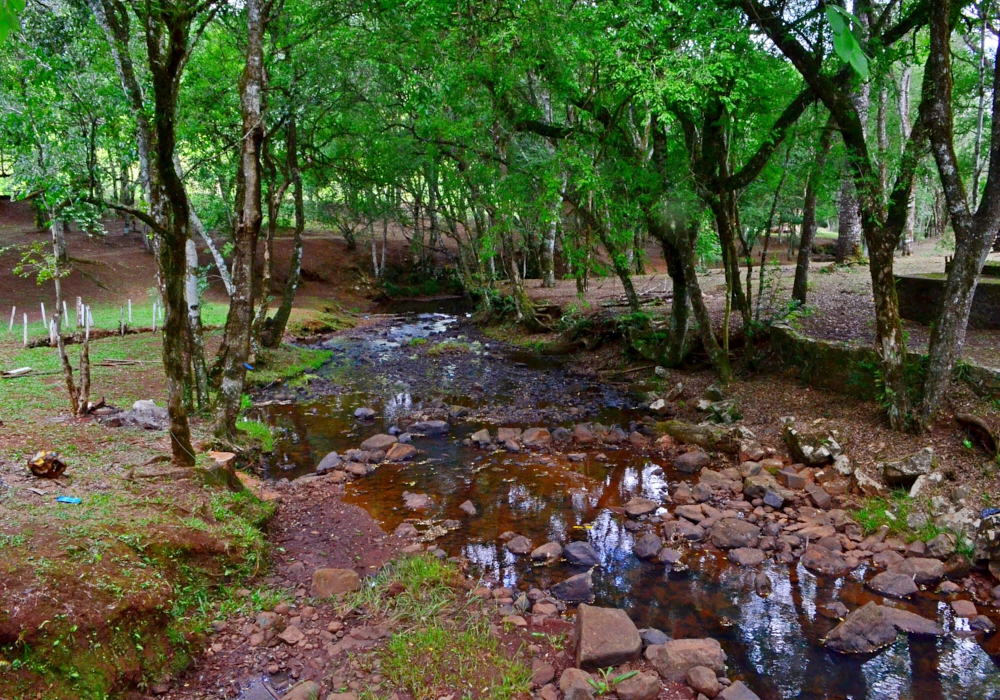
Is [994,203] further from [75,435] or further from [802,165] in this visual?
[75,435]

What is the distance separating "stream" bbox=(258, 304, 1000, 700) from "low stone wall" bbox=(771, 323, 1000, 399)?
2910mm

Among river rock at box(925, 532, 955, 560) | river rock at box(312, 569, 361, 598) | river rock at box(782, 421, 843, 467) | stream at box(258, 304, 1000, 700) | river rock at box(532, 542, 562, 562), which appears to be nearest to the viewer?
stream at box(258, 304, 1000, 700)

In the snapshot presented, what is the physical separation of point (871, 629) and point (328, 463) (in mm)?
7126

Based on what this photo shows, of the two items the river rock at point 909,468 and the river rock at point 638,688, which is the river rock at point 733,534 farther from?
the river rock at point 638,688

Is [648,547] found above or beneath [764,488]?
beneath

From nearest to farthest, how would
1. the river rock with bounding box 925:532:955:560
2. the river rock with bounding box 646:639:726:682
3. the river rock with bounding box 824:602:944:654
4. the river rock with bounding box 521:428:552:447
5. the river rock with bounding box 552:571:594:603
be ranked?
1. the river rock with bounding box 646:639:726:682
2. the river rock with bounding box 824:602:944:654
3. the river rock with bounding box 552:571:594:603
4. the river rock with bounding box 925:532:955:560
5. the river rock with bounding box 521:428:552:447

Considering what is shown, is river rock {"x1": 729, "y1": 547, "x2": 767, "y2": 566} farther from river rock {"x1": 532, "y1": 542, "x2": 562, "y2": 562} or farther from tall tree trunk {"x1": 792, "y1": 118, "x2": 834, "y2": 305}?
tall tree trunk {"x1": 792, "y1": 118, "x2": 834, "y2": 305}

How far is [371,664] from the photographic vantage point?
4.98 m

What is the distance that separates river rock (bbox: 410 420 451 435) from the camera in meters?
11.6

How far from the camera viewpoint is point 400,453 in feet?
33.5

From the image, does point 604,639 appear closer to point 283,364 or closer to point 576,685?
point 576,685

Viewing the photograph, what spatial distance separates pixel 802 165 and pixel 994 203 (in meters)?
3.59

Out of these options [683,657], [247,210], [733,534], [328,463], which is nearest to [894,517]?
[733,534]

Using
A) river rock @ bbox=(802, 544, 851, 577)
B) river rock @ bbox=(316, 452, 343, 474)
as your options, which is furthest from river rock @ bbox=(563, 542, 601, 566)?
river rock @ bbox=(316, 452, 343, 474)
